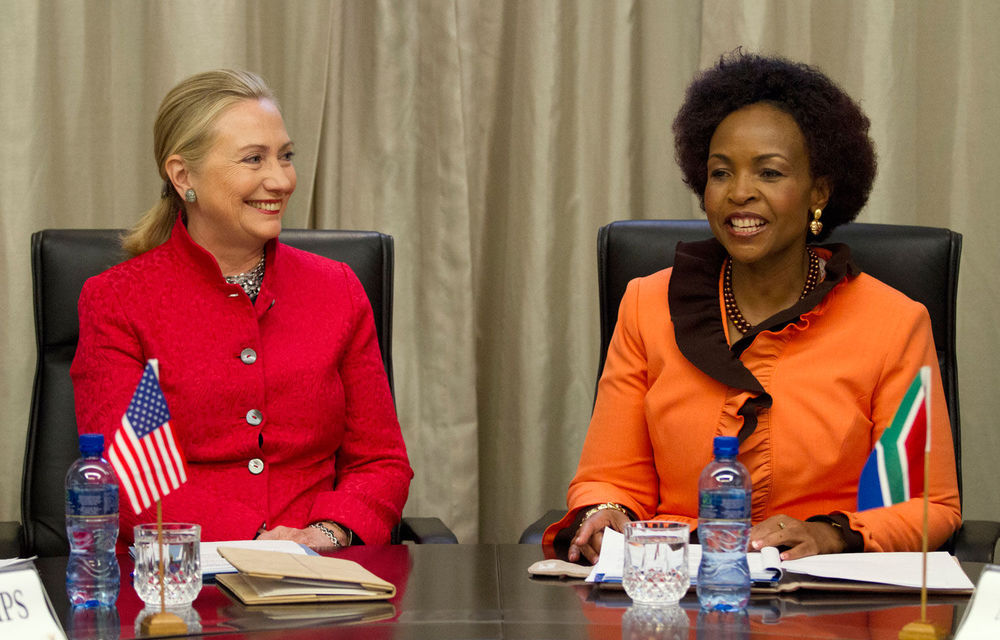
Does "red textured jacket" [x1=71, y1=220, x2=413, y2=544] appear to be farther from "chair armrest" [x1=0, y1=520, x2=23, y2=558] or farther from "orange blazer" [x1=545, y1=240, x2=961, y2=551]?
"orange blazer" [x1=545, y1=240, x2=961, y2=551]

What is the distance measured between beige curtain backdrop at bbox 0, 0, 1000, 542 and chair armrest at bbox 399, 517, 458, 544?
2.91 ft

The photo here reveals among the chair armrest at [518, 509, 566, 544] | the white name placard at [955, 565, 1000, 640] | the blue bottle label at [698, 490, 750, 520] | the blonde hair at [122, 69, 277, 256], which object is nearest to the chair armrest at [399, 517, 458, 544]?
the chair armrest at [518, 509, 566, 544]

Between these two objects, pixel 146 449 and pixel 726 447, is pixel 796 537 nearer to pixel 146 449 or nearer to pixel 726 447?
pixel 726 447

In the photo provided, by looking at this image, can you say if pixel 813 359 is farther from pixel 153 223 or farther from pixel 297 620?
pixel 153 223

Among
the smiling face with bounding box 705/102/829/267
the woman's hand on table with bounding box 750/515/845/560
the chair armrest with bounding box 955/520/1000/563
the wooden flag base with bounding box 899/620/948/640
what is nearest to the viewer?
the wooden flag base with bounding box 899/620/948/640

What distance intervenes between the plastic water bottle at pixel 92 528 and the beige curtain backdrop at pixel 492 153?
143cm

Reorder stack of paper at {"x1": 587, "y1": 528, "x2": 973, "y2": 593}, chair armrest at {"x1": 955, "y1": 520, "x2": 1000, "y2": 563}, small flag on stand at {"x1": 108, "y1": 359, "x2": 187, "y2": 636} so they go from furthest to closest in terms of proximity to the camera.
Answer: chair armrest at {"x1": 955, "y1": 520, "x2": 1000, "y2": 563} → stack of paper at {"x1": 587, "y1": 528, "x2": 973, "y2": 593} → small flag on stand at {"x1": 108, "y1": 359, "x2": 187, "y2": 636}

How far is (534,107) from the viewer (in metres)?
3.27

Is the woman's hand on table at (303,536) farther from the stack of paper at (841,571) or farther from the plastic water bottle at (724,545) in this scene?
the plastic water bottle at (724,545)

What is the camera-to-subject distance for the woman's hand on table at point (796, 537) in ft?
5.93

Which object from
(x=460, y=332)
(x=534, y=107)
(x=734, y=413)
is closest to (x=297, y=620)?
(x=734, y=413)

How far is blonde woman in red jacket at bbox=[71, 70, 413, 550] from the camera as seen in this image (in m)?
2.28

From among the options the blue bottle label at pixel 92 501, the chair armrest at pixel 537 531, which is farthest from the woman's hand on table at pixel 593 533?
the blue bottle label at pixel 92 501

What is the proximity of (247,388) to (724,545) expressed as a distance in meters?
1.08
